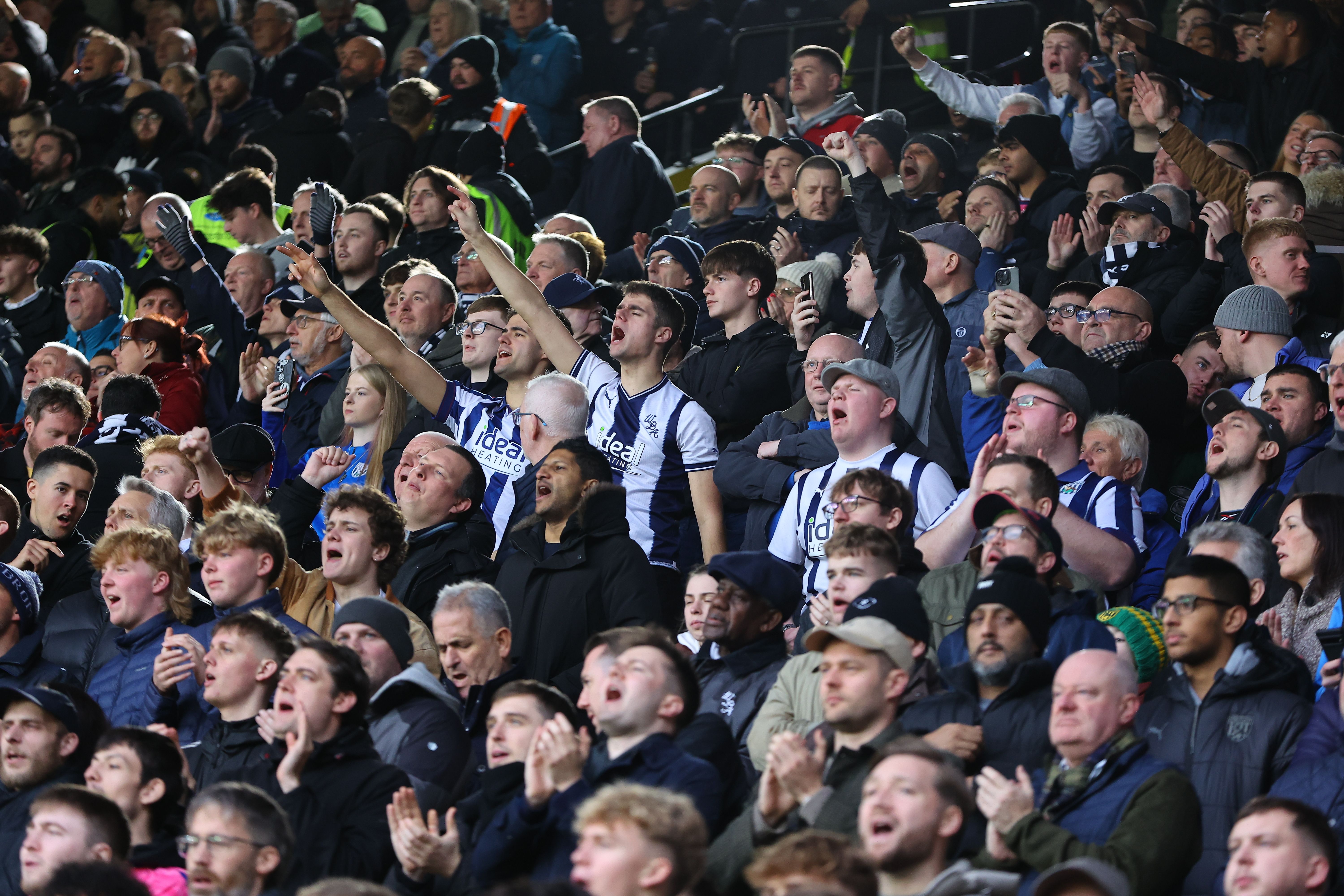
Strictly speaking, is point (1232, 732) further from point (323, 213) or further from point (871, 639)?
point (323, 213)

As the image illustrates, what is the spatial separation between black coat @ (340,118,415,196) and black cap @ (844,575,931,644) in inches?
282

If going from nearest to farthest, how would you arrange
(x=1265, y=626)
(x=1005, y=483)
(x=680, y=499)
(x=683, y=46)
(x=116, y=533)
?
(x=1265, y=626) < (x=1005, y=483) < (x=116, y=533) < (x=680, y=499) < (x=683, y=46)

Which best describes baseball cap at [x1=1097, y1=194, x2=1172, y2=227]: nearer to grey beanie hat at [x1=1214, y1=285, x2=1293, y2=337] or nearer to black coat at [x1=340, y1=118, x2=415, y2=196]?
grey beanie hat at [x1=1214, y1=285, x2=1293, y2=337]

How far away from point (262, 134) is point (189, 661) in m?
7.41

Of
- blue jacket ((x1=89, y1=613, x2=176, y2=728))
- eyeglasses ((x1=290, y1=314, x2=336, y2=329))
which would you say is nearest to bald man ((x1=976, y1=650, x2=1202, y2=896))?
blue jacket ((x1=89, y1=613, x2=176, y2=728))

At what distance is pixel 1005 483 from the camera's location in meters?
6.24

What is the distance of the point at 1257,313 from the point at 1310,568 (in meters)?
2.04

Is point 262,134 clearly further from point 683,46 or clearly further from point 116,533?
point 116,533

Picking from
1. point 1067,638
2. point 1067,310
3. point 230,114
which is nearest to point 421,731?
point 1067,638

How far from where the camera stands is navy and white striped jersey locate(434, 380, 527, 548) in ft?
26.1

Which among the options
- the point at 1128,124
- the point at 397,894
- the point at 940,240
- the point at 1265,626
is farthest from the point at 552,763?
the point at 1128,124

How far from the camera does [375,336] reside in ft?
26.7

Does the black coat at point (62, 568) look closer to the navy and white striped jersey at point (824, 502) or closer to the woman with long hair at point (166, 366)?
the woman with long hair at point (166, 366)

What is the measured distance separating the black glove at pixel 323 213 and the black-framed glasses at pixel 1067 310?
434 centimetres
